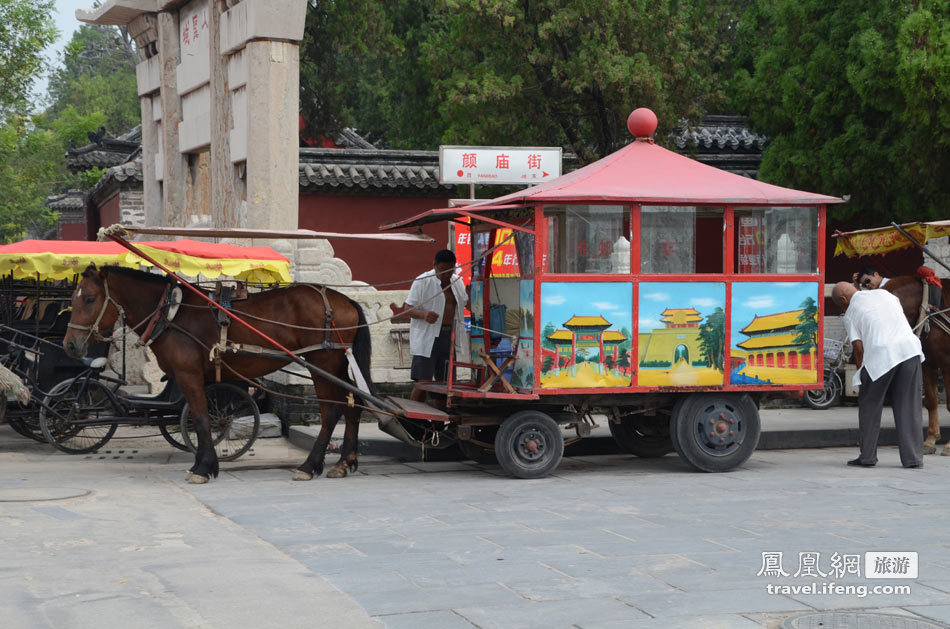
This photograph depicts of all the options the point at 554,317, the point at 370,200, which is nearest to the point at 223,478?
the point at 554,317

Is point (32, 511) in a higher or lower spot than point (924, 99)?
lower

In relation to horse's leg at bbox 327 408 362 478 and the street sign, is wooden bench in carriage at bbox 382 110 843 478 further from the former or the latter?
the street sign

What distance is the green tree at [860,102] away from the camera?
13836mm

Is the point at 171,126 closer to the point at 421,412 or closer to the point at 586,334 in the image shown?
the point at 421,412

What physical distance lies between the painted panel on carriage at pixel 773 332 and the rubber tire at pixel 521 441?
5.14 feet

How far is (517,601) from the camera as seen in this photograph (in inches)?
222

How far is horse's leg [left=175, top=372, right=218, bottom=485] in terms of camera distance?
9422 millimetres

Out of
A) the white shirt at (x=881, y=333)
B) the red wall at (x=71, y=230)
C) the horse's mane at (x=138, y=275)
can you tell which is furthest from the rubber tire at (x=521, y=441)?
the red wall at (x=71, y=230)

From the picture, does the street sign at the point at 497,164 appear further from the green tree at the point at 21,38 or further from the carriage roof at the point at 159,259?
the green tree at the point at 21,38

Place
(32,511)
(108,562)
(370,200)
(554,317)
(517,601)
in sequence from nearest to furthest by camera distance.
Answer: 1. (517,601)
2. (108,562)
3. (32,511)
4. (554,317)
5. (370,200)

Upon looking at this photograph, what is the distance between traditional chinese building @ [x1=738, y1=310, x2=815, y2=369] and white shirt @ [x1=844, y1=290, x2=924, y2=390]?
25.8 inches

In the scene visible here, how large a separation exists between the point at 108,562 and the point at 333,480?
3.30 metres

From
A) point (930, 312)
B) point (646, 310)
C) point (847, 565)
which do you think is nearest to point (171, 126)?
point (646, 310)

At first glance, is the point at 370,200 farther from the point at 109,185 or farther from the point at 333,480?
the point at 333,480
